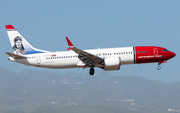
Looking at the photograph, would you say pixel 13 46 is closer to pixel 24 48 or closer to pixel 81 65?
pixel 24 48

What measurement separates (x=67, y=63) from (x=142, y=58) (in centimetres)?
1467

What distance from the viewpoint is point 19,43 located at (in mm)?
65625

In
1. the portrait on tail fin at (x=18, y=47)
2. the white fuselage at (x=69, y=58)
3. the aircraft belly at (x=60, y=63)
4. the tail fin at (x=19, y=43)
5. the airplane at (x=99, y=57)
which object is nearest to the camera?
the airplane at (x=99, y=57)

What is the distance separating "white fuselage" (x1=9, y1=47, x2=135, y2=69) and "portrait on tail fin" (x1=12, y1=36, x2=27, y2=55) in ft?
10.2

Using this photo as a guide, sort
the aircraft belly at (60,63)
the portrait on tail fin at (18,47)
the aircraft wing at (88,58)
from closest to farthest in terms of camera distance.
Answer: the aircraft wing at (88,58)
the aircraft belly at (60,63)
the portrait on tail fin at (18,47)

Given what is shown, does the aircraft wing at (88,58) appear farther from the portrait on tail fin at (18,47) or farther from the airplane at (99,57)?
the portrait on tail fin at (18,47)

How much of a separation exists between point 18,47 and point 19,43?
3.52ft

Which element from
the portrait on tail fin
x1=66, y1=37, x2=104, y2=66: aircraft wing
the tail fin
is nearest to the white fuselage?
x1=66, y1=37, x2=104, y2=66: aircraft wing

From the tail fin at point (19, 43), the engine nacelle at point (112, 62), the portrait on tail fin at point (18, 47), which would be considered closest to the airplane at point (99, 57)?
the engine nacelle at point (112, 62)

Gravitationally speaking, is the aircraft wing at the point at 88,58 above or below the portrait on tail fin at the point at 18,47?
below

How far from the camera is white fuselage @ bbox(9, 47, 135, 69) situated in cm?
6000

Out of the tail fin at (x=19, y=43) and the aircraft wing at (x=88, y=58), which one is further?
the tail fin at (x=19, y=43)

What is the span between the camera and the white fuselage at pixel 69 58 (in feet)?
197

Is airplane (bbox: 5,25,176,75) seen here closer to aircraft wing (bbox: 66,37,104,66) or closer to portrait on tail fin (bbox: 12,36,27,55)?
aircraft wing (bbox: 66,37,104,66)
